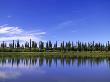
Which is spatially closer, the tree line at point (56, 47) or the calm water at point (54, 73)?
the calm water at point (54, 73)

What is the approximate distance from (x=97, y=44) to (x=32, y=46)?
141ft

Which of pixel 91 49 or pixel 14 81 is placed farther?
Result: pixel 91 49

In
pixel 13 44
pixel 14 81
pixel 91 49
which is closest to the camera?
pixel 14 81

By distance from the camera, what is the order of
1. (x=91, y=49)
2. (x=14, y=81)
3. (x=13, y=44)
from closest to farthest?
(x=14, y=81) < (x=91, y=49) < (x=13, y=44)

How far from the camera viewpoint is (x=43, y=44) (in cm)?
15238

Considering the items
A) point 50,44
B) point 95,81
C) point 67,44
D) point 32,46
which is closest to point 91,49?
point 67,44

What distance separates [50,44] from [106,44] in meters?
35.5

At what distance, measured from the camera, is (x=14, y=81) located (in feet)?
77.2

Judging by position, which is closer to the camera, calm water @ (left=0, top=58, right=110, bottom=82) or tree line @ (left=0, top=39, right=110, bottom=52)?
calm water @ (left=0, top=58, right=110, bottom=82)

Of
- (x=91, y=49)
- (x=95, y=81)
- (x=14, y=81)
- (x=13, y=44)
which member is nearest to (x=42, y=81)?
(x=14, y=81)

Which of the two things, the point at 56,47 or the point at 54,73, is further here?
the point at 56,47

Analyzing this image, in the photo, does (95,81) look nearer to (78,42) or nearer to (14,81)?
(14,81)

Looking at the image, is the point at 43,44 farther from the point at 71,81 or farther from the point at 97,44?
the point at 71,81

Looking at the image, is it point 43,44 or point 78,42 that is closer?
Result: point 78,42
